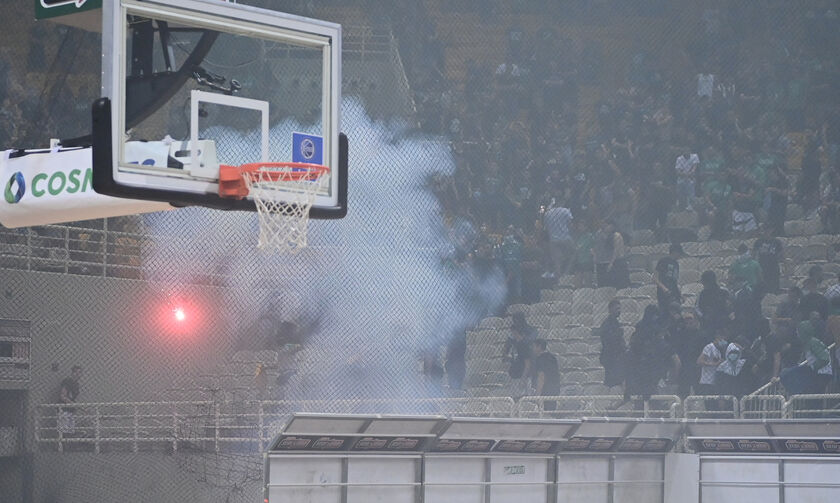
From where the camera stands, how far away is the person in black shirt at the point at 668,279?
12180 mm

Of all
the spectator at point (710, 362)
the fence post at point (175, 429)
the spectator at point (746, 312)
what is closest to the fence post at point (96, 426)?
the fence post at point (175, 429)

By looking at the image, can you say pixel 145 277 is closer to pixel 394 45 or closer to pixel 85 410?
pixel 85 410

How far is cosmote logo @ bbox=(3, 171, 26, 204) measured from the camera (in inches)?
260

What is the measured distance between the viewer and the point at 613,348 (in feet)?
39.7

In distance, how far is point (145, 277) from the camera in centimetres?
1175

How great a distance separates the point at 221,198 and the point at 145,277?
6.17 metres

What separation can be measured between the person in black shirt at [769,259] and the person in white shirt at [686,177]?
34.3 inches

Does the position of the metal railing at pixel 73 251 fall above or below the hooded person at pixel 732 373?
above

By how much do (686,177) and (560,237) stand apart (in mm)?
1387

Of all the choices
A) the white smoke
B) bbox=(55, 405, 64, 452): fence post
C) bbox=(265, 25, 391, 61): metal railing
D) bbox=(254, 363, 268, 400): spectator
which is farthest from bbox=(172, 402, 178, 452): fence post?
bbox=(265, 25, 391, 61): metal railing

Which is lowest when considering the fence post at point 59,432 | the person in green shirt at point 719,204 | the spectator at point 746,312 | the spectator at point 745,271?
the fence post at point 59,432

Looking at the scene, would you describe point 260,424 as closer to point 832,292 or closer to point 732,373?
point 732,373

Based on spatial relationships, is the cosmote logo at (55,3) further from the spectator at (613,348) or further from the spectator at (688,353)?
the spectator at (688,353)

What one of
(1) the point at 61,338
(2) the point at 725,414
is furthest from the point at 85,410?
(2) the point at 725,414
